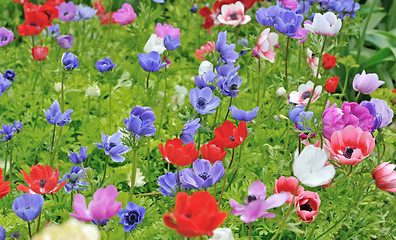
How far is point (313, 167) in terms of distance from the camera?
0.91 meters

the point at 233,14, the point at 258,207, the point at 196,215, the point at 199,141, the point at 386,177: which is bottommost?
the point at 199,141

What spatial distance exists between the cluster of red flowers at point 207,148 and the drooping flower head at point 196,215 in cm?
37

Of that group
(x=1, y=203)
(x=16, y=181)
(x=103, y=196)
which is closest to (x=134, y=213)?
(x=103, y=196)

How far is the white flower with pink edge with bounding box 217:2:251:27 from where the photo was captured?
2191mm

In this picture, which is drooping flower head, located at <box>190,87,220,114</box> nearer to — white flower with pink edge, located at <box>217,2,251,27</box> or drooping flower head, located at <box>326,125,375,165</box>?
drooping flower head, located at <box>326,125,375,165</box>

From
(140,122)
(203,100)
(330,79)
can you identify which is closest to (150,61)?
(203,100)

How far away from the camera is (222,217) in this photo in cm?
77

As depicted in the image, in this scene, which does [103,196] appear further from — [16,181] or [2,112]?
[2,112]

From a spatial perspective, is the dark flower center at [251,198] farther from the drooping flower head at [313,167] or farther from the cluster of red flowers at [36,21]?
the cluster of red flowers at [36,21]

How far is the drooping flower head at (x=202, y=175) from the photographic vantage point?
1.15 m

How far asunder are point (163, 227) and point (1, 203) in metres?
0.68

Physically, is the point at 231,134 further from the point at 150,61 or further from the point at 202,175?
the point at 150,61

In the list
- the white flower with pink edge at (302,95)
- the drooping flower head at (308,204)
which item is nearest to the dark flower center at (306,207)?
the drooping flower head at (308,204)

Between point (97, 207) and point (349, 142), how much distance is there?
0.73 metres
